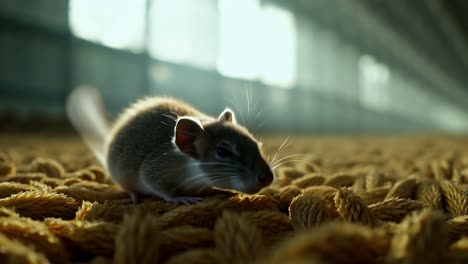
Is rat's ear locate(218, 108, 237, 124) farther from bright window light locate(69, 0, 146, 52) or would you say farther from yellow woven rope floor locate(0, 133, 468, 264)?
bright window light locate(69, 0, 146, 52)

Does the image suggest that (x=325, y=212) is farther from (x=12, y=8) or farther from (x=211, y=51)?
(x=211, y=51)

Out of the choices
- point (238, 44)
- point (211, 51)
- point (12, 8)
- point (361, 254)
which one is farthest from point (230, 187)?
point (238, 44)

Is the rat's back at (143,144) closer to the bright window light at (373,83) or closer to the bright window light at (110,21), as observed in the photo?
the bright window light at (110,21)

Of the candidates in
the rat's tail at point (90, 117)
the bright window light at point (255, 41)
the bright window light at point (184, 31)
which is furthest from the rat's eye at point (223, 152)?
the bright window light at point (184, 31)

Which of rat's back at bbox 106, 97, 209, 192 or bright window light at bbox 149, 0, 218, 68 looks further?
bright window light at bbox 149, 0, 218, 68

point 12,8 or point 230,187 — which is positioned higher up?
point 12,8

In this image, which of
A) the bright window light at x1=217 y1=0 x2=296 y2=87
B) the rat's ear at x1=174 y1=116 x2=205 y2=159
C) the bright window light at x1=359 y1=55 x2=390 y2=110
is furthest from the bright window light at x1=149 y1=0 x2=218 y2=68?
the bright window light at x1=359 y1=55 x2=390 y2=110
